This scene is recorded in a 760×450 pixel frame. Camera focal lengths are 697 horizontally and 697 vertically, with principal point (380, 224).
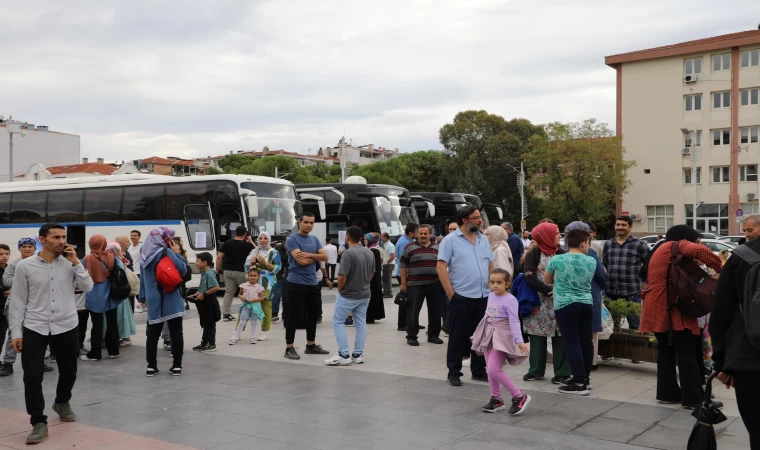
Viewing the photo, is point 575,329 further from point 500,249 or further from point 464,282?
point 500,249

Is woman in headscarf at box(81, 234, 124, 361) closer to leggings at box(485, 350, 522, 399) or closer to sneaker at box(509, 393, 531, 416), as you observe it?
leggings at box(485, 350, 522, 399)

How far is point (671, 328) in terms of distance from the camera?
6.56 metres

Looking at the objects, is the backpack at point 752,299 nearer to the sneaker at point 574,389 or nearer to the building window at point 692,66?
the sneaker at point 574,389

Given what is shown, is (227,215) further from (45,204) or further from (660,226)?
(660,226)

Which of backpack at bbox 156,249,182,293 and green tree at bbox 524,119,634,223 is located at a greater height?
green tree at bbox 524,119,634,223

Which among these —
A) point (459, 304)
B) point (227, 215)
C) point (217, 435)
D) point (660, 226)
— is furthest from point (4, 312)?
point (660, 226)

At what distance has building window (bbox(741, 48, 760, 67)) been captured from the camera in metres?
48.9

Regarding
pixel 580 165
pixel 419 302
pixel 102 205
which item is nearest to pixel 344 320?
pixel 419 302

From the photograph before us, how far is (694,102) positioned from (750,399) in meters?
53.5

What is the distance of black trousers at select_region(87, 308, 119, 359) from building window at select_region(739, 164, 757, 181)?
165ft

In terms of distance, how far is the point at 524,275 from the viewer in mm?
7625

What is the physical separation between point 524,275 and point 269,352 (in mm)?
4045

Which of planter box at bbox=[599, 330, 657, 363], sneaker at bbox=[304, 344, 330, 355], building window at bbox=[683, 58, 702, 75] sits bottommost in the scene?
sneaker at bbox=[304, 344, 330, 355]

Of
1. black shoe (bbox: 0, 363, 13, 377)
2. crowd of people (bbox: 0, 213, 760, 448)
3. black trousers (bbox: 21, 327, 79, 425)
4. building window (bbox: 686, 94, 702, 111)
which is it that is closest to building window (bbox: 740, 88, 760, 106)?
building window (bbox: 686, 94, 702, 111)
